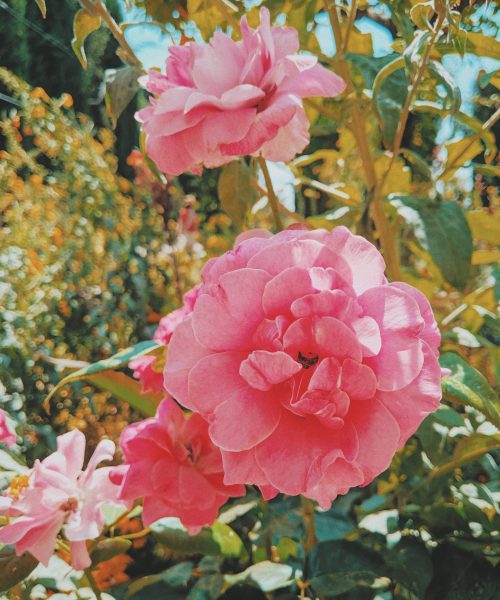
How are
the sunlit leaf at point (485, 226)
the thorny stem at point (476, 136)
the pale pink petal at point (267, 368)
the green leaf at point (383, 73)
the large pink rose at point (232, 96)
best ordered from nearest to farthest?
the pale pink petal at point (267, 368) < the large pink rose at point (232, 96) < the green leaf at point (383, 73) < the thorny stem at point (476, 136) < the sunlit leaf at point (485, 226)

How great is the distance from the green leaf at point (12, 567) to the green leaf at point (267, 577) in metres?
0.22

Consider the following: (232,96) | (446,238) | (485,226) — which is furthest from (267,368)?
(485,226)

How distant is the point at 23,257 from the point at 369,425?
4.68 feet

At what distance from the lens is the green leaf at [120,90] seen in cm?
68

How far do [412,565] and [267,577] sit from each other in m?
0.16

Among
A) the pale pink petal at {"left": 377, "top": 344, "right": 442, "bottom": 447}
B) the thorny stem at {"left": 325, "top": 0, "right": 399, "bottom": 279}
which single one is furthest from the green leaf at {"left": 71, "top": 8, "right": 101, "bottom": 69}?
the pale pink petal at {"left": 377, "top": 344, "right": 442, "bottom": 447}

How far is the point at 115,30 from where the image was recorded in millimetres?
700

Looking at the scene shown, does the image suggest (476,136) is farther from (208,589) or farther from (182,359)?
(208,589)

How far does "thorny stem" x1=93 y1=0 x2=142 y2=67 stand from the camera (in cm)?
67

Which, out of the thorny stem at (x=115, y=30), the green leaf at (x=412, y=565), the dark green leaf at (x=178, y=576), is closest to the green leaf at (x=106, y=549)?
the dark green leaf at (x=178, y=576)

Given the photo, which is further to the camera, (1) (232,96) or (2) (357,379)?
(1) (232,96)

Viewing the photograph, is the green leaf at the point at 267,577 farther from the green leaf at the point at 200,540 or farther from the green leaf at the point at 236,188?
the green leaf at the point at 236,188

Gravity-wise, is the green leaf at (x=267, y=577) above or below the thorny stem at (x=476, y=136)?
below

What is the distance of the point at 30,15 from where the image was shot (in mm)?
4148
